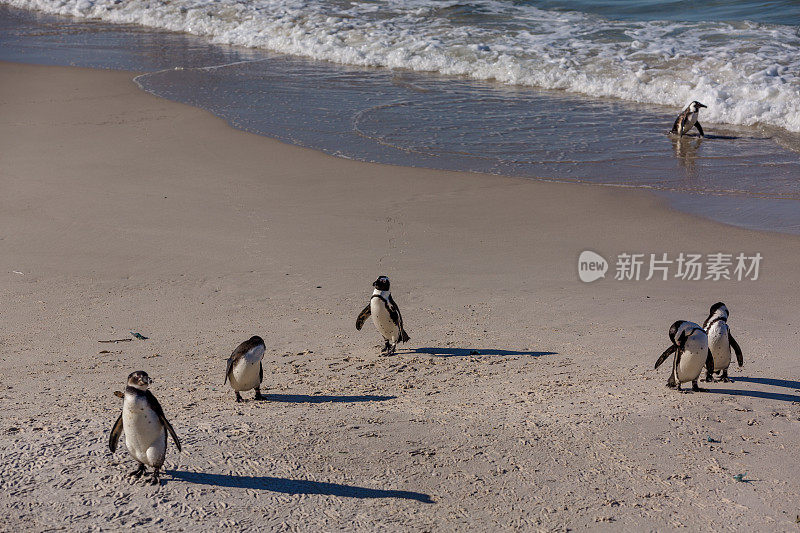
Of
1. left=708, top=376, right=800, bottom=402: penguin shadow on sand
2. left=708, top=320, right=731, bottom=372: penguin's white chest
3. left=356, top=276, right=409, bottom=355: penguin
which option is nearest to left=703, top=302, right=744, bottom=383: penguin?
left=708, top=320, right=731, bottom=372: penguin's white chest

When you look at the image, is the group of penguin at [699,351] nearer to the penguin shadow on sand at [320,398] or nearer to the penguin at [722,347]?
the penguin at [722,347]

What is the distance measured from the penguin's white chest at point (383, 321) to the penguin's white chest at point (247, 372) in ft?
3.58

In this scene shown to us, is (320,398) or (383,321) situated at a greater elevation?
(383,321)

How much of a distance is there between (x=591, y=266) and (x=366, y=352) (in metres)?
2.52

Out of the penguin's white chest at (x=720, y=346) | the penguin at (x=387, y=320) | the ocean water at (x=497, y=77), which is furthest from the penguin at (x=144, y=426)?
the ocean water at (x=497, y=77)

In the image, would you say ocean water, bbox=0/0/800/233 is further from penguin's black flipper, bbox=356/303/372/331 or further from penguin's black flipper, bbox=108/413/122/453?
penguin's black flipper, bbox=108/413/122/453

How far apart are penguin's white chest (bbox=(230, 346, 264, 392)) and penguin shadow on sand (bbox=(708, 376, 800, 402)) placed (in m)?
2.74

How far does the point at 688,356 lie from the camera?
5.41 meters

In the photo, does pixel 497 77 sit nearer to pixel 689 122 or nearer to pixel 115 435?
pixel 689 122

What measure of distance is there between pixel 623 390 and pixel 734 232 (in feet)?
12.3

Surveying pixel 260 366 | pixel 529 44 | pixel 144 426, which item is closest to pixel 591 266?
pixel 260 366

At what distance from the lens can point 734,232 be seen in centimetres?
850

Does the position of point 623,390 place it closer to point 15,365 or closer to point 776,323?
point 776,323

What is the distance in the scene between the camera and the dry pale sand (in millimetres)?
4125
